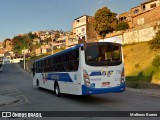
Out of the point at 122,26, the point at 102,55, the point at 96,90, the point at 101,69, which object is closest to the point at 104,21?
the point at 122,26

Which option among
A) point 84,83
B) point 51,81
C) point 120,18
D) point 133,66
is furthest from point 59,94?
point 120,18

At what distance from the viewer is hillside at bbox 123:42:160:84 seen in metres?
24.0

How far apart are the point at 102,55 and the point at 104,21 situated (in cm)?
4920

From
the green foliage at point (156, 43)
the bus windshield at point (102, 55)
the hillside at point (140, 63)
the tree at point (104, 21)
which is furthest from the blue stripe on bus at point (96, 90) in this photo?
the tree at point (104, 21)

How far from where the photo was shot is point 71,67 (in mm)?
13828

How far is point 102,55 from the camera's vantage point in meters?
12.8

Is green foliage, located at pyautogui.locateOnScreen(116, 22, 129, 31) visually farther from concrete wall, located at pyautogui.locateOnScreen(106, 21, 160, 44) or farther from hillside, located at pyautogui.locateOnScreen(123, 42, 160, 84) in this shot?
hillside, located at pyautogui.locateOnScreen(123, 42, 160, 84)

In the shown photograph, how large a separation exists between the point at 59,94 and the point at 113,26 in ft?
153

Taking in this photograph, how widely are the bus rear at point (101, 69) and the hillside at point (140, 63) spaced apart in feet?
32.5

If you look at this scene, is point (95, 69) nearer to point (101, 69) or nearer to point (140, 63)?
point (101, 69)

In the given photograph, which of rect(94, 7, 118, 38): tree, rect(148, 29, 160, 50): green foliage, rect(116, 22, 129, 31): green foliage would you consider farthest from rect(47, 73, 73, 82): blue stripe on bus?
rect(94, 7, 118, 38): tree

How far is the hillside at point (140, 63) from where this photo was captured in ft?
78.9

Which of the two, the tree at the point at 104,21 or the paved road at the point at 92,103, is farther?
the tree at the point at 104,21

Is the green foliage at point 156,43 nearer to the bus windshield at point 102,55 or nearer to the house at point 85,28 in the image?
the bus windshield at point 102,55
